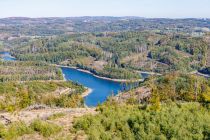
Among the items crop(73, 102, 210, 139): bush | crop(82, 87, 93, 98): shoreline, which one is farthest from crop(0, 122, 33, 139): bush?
crop(82, 87, 93, 98): shoreline

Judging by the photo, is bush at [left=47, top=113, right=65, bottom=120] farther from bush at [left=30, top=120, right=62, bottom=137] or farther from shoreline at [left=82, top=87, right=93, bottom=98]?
shoreline at [left=82, top=87, right=93, bottom=98]

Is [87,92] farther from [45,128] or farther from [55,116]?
[45,128]

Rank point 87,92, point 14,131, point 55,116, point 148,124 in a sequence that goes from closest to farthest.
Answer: point 14,131 < point 148,124 < point 55,116 < point 87,92

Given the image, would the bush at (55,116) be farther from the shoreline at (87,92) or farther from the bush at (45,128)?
the shoreline at (87,92)

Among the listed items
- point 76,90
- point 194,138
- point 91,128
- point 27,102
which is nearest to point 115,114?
point 91,128

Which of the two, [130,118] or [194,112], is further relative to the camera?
[194,112]

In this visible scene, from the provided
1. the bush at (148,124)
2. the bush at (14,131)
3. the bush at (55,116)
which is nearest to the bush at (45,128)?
the bush at (14,131)

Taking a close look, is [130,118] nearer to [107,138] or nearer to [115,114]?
[115,114]

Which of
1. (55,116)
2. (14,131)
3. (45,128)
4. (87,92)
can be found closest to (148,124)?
(45,128)

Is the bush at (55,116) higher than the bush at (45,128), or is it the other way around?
the bush at (45,128)

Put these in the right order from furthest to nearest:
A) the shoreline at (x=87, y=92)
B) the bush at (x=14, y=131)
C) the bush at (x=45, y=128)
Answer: the shoreline at (x=87, y=92) < the bush at (x=45, y=128) < the bush at (x=14, y=131)

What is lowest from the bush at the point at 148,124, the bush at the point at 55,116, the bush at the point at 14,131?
the bush at the point at 55,116
